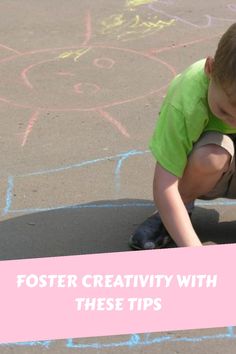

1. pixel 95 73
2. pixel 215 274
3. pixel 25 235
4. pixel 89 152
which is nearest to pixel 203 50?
pixel 95 73

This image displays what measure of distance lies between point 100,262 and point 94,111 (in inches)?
80.0

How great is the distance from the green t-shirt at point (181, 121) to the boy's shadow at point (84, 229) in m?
0.45

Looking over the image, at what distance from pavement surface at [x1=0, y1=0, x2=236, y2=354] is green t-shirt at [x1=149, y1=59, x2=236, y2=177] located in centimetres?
46

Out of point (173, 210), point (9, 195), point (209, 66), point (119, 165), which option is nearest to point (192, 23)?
point (119, 165)

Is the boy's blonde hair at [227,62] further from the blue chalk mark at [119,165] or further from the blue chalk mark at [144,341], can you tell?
the blue chalk mark at [119,165]

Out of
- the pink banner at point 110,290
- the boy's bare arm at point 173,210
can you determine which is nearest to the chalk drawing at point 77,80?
the boy's bare arm at point 173,210

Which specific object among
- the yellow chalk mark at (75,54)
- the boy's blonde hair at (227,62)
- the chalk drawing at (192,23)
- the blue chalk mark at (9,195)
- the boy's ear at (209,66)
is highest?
the boy's blonde hair at (227,62)

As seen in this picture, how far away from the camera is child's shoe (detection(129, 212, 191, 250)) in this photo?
224 cm

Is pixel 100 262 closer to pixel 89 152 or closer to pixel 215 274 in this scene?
pixel 215 274

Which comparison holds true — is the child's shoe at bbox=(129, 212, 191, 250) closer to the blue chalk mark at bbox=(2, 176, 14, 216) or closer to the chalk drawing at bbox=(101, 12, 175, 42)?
the blue chalk mark at bbox=(2, 176, 14, 216)

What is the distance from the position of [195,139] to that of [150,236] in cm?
41

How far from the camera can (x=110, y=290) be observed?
1319 millimetres

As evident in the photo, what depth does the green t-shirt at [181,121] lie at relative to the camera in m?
1.94

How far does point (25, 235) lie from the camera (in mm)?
2346
